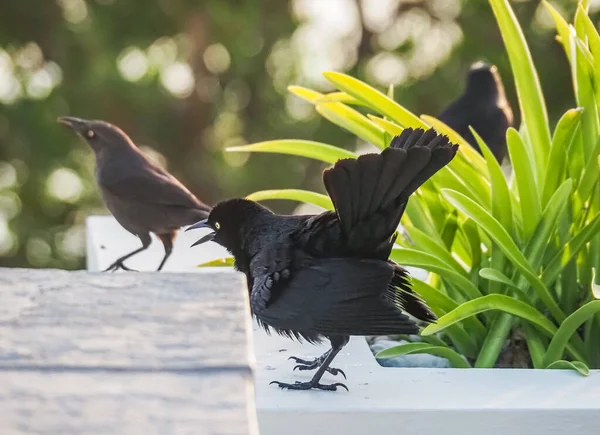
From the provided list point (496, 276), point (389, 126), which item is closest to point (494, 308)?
point (496, 276)

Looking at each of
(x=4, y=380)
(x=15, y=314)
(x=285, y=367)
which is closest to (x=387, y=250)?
(x=285, y=367)

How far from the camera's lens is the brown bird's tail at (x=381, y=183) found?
63.4 inches

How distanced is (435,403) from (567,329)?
489 mm

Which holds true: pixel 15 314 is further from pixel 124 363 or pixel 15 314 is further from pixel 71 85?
pixel 71 85

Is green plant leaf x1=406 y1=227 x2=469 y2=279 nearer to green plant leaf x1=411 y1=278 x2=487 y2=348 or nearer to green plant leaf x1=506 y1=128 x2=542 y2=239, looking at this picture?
green plant leaf x1=411 y1=278 x2=487 y2=348

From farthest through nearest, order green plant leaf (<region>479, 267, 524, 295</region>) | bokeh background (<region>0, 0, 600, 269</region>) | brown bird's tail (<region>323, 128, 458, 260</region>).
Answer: bokeh background (<region>0, 0, 600, 269</region>) → green plant leaf (<region>479, 267, 524, 295</region>) → brown bird's tail (<region>323, 128, 458, 260</region>)

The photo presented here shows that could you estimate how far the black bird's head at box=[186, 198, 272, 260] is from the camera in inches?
80.2

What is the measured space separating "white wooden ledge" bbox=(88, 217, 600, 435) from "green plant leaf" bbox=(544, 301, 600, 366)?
112 millimetres

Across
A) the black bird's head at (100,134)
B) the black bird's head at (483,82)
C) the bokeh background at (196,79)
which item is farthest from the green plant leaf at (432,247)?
the bokeh background at (196,79)

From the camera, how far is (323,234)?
180cm

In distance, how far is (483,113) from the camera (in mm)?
3740

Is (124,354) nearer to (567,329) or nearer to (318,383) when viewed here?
(318,383)

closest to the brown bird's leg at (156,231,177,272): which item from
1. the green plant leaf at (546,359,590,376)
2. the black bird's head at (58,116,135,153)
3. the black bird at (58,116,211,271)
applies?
the black bird at (58,116,211,271)

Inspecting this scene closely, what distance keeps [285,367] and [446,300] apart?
1.51 ft
